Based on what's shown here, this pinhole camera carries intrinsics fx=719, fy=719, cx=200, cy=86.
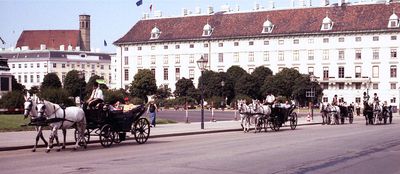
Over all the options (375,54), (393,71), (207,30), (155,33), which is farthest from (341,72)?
(155,33)

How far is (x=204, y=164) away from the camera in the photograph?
1741cm

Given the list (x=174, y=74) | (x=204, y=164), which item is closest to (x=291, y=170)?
(x=204, y=164)

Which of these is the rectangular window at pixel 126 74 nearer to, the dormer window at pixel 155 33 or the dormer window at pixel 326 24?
the dormer window at pixel 155 33

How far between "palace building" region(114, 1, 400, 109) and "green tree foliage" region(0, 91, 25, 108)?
267 feet

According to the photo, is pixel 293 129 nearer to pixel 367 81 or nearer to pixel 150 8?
pixel 367 81

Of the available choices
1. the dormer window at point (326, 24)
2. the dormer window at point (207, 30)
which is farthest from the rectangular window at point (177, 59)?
the dormer window at point (326, 24)

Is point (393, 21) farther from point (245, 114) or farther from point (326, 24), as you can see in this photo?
point (245, 114)

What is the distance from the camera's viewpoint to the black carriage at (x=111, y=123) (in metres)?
23.7

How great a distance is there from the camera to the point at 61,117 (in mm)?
22453

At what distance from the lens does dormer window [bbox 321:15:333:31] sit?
12812 cm

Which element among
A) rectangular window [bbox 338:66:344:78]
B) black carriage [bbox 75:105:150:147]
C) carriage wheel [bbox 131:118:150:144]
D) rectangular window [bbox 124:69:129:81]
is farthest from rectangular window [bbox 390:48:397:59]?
black carriage [bbox 75:105:150:147]

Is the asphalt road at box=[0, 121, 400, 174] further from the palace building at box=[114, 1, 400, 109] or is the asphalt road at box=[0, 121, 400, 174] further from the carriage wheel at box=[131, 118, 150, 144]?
the palace building at box=[114, 1, 400, 109]

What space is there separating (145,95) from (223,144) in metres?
104

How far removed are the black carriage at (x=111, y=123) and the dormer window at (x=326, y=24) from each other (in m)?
106
